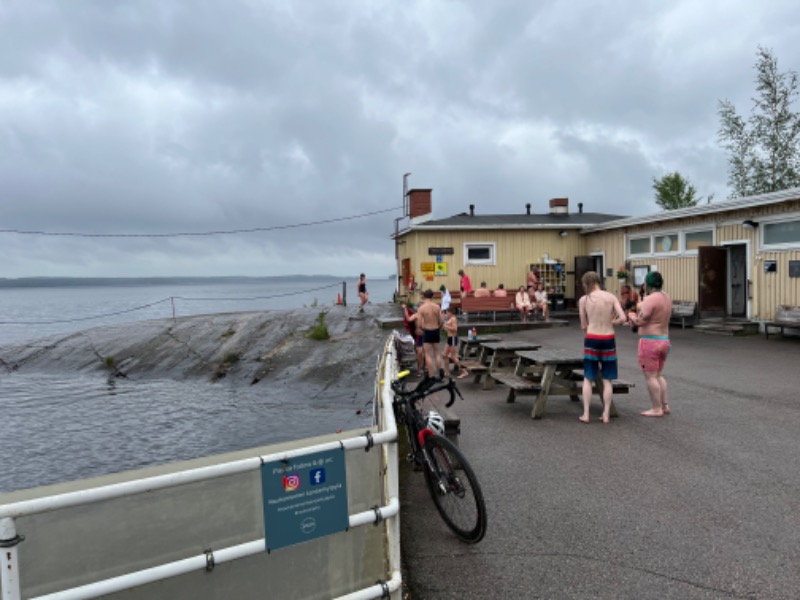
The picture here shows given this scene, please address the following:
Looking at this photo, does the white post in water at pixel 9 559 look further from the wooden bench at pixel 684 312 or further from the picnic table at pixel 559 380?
the wooden bench at pixel 684 312

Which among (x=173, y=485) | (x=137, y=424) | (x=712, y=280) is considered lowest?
(x=137, y=424)

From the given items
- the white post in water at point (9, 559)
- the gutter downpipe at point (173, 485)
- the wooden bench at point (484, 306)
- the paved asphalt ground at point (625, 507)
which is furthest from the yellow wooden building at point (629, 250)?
the white post in water at point (9, 559)

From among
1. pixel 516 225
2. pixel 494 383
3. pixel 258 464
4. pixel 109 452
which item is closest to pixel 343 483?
pixel 258 464

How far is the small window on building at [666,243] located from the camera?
21.4 meters

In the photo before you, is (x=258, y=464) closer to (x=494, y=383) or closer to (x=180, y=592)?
(x=180, y=592)

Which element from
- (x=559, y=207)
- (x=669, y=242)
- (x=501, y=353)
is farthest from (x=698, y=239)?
(x=501, y=353)

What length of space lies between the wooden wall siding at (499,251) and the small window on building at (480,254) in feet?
0.56

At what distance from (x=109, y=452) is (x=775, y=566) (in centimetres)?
1356

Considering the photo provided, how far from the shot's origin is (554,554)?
435 cm

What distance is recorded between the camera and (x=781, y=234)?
56.0ft

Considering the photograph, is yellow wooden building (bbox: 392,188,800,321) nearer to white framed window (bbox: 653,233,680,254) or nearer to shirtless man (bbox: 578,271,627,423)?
white framed window (bbox: 653,233,680,254)

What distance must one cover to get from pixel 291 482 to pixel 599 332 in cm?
566

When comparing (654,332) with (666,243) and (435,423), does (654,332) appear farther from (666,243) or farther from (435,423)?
(666,243)

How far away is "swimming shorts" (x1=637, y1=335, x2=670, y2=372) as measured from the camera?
8078mm
